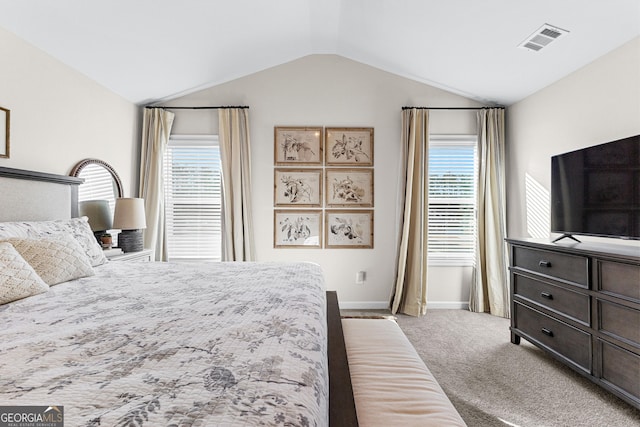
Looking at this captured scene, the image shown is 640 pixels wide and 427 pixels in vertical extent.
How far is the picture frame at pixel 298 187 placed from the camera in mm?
3664

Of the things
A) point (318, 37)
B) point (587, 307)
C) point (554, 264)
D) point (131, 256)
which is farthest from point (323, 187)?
point (587, 307)

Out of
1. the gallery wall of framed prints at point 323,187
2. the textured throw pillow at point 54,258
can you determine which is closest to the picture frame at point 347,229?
the gallery wall of framed prints at point 323,187

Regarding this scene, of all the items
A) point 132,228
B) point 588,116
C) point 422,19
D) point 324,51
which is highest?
point 324,51

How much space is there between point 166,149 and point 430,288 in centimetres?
355

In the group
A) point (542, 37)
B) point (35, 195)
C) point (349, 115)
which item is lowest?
point (35, 195)

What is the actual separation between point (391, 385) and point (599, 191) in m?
2.08

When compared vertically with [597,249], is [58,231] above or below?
above

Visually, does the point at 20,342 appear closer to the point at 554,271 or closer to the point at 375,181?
the point at 554,271

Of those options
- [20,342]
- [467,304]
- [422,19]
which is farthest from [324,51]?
[20,342]

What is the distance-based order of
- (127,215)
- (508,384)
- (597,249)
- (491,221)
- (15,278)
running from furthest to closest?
(491,221), (127,215), (508,384), (597,249), (15,278)

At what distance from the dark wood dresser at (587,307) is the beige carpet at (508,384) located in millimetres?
127

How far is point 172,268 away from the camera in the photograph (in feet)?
6.82

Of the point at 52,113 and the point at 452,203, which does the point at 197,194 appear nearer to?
the point at 52,113

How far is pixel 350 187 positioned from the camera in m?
3.67
